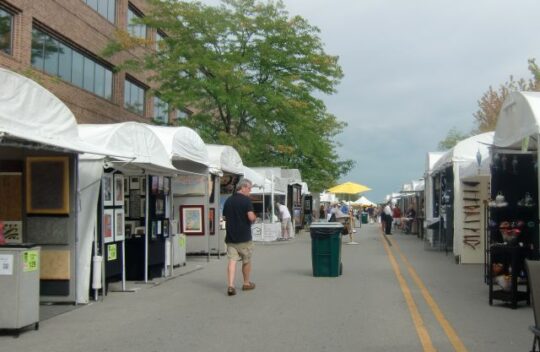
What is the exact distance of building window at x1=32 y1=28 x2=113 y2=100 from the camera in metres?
25.1

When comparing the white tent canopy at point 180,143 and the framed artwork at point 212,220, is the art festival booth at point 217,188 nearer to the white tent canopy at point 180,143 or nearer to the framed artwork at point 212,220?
the framed artwork at point 212,220

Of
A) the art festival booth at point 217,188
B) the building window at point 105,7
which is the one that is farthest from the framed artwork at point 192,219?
the building window at point 105,7

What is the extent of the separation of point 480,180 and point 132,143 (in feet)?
32.0

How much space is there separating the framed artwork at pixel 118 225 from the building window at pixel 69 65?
48.3 ft

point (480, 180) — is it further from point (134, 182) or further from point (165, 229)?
point (134, 182)

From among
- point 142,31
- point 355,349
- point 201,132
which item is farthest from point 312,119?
point 355,349

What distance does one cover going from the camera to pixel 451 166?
18875 millimetres

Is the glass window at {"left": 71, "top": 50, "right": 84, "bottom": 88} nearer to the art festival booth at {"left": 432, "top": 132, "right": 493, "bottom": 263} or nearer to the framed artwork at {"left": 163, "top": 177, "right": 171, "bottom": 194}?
the framed artwork at {"left": 163, "top": 177, "right": 171, "bottom": 194}

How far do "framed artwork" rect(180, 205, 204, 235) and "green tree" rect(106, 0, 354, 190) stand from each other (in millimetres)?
10025

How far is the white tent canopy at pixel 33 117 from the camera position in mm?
7699

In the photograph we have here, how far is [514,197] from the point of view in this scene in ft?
39.4

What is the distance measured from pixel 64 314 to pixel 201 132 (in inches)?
813

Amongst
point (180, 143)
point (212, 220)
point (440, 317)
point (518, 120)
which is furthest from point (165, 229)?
point (518, 120)

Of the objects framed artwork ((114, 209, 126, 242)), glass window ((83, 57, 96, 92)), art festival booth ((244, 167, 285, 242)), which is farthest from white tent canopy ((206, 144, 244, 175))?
glass window ((83, 57, 96, 92))
